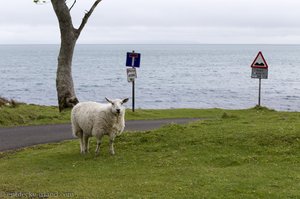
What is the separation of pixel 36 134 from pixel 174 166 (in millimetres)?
8842

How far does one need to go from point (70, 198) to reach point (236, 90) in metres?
60.3

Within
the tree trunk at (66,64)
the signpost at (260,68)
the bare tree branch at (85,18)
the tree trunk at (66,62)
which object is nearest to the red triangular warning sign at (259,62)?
the signpost at (260,68)

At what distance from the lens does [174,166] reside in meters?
13.5

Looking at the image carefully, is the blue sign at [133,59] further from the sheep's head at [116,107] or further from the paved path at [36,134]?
the sheep's head at [116,107]

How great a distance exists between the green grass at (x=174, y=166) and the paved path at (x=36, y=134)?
1177mm

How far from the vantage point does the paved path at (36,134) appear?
18.7m

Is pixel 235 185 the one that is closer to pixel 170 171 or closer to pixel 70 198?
pixel 170 171

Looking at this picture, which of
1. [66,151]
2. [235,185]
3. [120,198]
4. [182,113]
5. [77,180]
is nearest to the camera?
[120,198]

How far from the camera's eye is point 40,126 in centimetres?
2288

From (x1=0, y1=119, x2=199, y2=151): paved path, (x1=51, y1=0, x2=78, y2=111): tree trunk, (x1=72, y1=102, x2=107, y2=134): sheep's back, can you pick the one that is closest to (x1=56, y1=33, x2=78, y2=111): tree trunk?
(x1=51, y1=0, x2=78, y2=111): tree trunk

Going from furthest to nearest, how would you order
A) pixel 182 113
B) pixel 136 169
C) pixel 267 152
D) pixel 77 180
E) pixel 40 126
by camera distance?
pixel 182 113 < pixel 40 126 < pixel 267 152 < pixel 136 169 < pixel 77 180

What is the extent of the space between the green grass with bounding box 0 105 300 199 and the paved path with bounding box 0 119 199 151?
1.18 m

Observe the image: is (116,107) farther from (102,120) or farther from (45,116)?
(45,116)

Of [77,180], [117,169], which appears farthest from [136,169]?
[77,180]
